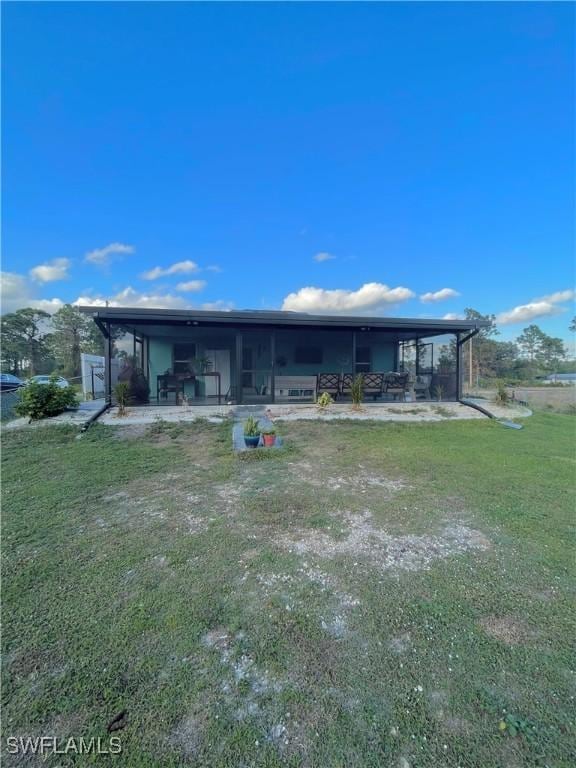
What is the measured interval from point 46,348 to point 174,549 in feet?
112

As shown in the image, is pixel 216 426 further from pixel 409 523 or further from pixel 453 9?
pixel 453 9

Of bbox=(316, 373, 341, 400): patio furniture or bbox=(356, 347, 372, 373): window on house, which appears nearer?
bbox=(316, 373, 341, 400): patio furniture

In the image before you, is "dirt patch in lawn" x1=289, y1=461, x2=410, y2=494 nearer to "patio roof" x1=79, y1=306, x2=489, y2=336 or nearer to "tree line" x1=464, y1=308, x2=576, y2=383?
"patio roof" x1=79, y1=306, x2=489, y2=336

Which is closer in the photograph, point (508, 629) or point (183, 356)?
point (508, 629)

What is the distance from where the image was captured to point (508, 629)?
1812mm

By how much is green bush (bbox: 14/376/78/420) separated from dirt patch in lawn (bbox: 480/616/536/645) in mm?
9154

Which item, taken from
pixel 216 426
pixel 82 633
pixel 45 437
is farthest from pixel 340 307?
pixel 82 633

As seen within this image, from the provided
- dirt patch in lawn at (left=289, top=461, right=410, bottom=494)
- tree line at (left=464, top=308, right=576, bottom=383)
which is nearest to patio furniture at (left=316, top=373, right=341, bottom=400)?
dirt patch in lawn at (left=289, top=461, right=410, bottom=494)

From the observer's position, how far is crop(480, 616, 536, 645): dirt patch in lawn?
68.6 inches

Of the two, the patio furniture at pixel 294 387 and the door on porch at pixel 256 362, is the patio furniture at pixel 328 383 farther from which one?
the door on porch at pixel 256 362

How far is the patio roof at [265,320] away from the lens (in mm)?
8453

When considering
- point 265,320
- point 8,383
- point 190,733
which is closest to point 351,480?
point 190,733

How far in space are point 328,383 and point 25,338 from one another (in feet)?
101

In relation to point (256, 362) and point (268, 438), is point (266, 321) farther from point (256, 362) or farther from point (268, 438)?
point (268, 438)
